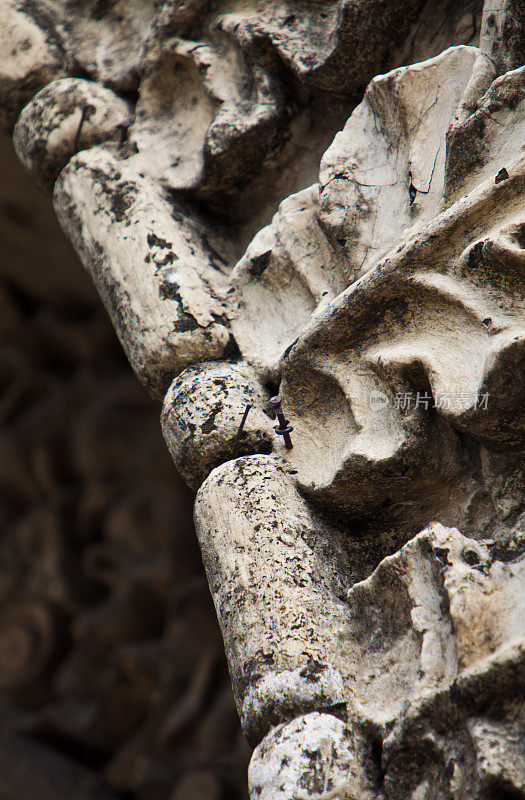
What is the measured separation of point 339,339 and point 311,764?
360 millimetres

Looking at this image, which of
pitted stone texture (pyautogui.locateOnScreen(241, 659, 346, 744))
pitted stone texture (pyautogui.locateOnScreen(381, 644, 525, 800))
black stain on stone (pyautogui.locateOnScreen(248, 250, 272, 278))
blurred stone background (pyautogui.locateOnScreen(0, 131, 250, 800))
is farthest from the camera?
blurred stone background (pyautogui.locateOnScreen(0, 131, 250, 800))

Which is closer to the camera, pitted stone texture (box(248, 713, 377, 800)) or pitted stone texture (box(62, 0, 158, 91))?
pitted stone texture (box(248, 713, 377, 800))

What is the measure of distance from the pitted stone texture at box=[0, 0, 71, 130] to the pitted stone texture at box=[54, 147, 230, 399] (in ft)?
0.61

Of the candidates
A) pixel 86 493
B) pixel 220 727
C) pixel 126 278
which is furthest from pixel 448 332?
pixel 86 493

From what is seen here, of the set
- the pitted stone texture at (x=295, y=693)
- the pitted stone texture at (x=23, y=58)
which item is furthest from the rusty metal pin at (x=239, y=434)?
the pitted stone texture at (x=23, y=58)

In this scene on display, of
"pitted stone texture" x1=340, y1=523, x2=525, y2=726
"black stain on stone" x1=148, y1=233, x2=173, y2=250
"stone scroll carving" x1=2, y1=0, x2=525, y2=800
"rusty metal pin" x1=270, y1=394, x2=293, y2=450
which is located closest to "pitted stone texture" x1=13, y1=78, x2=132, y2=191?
"stone scroll carving" x1=2, y1=0, x2=525, y2=800

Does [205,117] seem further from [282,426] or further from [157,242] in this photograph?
[282,426]

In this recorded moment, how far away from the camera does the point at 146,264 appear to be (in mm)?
862

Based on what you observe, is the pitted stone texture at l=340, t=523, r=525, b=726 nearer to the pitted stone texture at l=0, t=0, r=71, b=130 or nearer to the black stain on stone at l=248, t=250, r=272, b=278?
the black stain on stone at l=248, t=250, r=272, b=278

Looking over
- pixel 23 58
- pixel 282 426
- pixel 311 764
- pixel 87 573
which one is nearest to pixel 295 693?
pixel 311 764

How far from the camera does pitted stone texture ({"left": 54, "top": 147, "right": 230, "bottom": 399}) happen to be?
815 millimetres

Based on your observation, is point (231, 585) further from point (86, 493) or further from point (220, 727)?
point (86, 493)

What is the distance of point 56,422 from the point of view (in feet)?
6.68

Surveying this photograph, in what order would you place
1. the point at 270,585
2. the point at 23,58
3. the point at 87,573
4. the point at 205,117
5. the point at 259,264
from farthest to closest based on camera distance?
1. the point at 87,573
2. the point at 23,58
3. the point at 205,117
4. the point at 259,264
5. the point at 270,585
